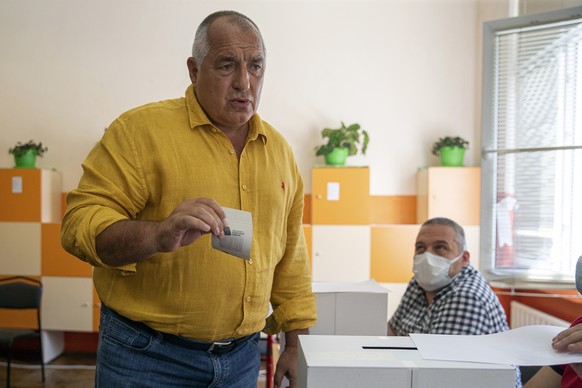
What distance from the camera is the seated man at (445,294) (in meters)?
1.98

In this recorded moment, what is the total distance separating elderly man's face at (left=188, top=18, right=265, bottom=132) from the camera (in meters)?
1.28

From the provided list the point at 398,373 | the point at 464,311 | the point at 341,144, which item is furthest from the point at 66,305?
the point at 398,373

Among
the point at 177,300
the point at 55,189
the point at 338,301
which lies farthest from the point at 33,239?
the point at 177,300

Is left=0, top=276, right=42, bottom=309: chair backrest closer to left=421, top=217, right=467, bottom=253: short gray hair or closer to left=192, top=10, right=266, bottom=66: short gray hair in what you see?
left=421, top=217, right=467, bottom=253: short gray hair

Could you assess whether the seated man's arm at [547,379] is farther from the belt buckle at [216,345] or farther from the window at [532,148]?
the window at [532,148]

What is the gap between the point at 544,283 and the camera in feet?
11.3

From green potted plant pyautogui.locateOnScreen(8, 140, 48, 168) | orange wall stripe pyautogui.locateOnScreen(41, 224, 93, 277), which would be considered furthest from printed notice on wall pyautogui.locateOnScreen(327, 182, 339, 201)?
green potted plant pyautogui.locateOnScreen(8, 140, 48, 168)

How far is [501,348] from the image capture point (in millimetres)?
1015

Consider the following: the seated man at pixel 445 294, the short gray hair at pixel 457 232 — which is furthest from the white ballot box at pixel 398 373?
the short gray hair at pixel 457 232

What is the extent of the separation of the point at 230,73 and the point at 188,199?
0.33m

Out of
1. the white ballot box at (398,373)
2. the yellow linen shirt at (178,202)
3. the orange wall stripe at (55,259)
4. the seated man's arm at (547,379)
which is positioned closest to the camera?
the white ballot box at (398,373)

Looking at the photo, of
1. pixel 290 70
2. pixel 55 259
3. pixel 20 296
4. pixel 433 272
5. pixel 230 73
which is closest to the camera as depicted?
pixel 230 73

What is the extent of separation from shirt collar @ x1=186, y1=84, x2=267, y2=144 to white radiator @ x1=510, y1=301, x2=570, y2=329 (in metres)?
2.97

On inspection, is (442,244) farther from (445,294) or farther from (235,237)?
(235,237)
